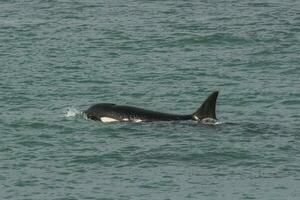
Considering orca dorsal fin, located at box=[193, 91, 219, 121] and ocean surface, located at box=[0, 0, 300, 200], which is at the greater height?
orca dorsal fin, located at box=[193, 91, 219, 121]

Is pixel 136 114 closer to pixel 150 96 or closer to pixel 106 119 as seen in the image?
pixel 106 119

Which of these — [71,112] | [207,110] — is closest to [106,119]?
[71,112]

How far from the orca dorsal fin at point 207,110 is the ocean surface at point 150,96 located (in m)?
0.47

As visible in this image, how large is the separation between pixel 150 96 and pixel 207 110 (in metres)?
5.29

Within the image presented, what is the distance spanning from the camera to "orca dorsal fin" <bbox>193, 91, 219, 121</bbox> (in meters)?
33.2

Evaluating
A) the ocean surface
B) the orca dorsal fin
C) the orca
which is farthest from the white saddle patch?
the orca dorsal fin

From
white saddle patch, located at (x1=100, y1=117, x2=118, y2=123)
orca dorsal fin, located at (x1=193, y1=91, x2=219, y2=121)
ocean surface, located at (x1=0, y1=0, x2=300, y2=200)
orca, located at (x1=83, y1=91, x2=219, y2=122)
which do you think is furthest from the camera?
white saddle patch, located at (x1=100, y1=117, x2=118, y2=123)

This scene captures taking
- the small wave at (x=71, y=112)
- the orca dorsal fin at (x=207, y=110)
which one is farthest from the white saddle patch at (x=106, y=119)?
the orca dorsal fin at (x=207, y=110)

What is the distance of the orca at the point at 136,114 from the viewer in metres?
33.6

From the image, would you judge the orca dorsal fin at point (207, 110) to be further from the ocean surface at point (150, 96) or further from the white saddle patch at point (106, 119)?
the white saddle patch at point (106, 119)

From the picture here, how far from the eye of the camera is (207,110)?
33.6 metres

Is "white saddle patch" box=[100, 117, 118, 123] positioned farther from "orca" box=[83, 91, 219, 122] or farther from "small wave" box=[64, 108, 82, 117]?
"small wave" box=[64, 108, 82, 117]

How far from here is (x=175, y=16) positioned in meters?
56.1

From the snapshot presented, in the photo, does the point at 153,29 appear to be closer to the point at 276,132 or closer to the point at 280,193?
the point at 276,132
